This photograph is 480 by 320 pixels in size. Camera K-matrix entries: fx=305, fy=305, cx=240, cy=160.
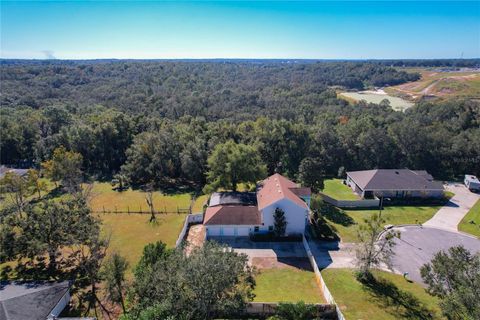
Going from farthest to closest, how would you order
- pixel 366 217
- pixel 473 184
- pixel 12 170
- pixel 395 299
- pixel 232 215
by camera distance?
pixel 12 170 → pixel 473 184 → pixel 366 217 → pixel 232 215 → pixel 395 299

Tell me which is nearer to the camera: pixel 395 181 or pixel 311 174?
pixel 311 174

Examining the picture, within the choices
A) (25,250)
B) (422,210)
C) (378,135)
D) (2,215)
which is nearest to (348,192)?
(422,210)

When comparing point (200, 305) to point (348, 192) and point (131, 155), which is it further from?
point (131, 155)

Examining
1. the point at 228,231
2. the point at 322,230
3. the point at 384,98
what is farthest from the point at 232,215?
the point at 384,98

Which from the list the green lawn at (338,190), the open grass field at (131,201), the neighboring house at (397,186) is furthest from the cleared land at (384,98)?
the open grass field at (131,201)

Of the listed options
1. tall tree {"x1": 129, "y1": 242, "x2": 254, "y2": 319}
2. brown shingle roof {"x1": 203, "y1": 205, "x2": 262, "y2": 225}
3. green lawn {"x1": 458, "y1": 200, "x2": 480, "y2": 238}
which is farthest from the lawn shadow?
tall tree {"x1": 129, "y1": 242, "x2": 254, "y2": 319}

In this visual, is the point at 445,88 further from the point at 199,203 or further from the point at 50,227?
the point at 50,227
